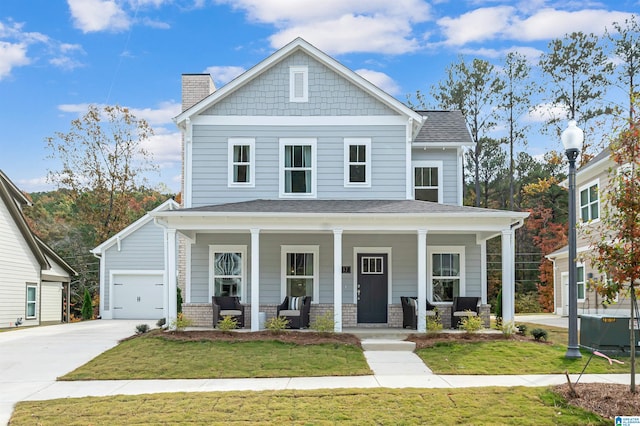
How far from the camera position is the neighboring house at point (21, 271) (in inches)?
926

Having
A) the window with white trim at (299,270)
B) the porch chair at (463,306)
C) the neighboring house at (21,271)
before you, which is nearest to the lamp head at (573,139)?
the porch chair at (463,306)

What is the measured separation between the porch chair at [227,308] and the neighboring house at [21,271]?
10421 millimetres

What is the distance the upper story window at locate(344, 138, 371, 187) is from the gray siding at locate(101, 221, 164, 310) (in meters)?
12.5

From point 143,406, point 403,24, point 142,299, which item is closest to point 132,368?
point 143,406

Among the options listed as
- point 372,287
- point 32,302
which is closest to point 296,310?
point 372,287

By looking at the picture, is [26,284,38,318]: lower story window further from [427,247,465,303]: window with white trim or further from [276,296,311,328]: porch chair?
[427,247,465,303]: window with white trim

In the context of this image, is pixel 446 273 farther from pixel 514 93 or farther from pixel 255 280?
pixel 514 93

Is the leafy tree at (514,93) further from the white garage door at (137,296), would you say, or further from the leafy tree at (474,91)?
the white garage door at (137,296)

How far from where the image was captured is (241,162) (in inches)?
718

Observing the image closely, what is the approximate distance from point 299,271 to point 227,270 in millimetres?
2014

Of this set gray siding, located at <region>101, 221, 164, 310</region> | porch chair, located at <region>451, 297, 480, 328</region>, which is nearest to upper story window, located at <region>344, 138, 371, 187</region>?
porch chair, located at <region>451, 297, 480, 328</region>

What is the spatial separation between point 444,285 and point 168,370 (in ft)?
28.7

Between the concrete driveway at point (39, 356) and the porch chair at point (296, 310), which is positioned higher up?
the porch chair at point (296, 310)

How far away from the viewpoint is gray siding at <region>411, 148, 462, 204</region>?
19.2m
